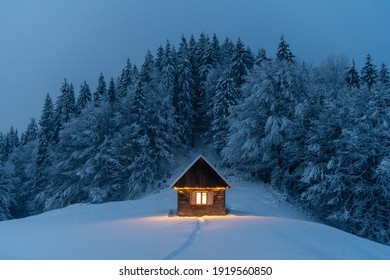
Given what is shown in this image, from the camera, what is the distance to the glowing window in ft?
99.1

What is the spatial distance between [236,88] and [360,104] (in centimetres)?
2014

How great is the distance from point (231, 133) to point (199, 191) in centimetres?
1780

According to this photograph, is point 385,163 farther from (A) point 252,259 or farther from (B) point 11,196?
(B) point 11,196

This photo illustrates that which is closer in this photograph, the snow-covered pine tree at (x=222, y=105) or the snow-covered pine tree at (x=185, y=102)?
the snow-covered pine tree at (x=222, y=105)

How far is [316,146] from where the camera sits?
36.9 m

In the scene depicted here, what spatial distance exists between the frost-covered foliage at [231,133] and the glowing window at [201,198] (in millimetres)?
11080

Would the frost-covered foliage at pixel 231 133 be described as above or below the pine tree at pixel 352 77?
below

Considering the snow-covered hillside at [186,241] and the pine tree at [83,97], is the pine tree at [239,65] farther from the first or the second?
the snow-covered hillside at [186,241]

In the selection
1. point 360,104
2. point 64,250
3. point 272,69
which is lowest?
point 64,250

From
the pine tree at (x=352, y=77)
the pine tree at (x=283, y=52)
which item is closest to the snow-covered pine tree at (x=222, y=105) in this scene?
the pine tree at (x=283, y=52)

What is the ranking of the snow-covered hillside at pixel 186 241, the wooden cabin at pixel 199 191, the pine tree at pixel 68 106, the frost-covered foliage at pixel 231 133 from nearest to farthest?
the snow-covered hillside at pixel 186 241 < the wooden cabin at pixel 199 191 < the frost-covered foliage at pixel 231 133 < the pine tree at pixel 68 106

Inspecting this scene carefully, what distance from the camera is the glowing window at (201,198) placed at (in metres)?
30.2

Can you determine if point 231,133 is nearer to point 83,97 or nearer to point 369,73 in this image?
point 369,73
